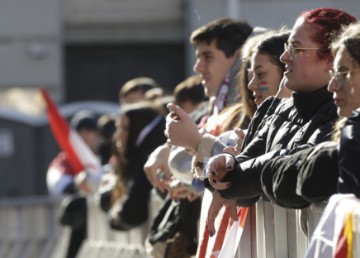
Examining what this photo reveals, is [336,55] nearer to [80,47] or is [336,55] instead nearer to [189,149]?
[189,149]

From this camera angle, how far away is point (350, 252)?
16.7 feet

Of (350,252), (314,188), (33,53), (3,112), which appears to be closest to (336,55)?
(314,188)

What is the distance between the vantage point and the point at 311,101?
21.4ft

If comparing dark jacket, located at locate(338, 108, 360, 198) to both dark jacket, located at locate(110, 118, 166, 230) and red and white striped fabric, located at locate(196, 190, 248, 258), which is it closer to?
red and white striped fabric, located at locate(196, 190, 248, 258)

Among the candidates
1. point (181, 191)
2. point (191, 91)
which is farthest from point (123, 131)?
point (181, 191)

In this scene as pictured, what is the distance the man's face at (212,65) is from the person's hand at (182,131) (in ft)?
4.08

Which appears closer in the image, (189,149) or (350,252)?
(350,252)

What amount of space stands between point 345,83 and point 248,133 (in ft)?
5.31

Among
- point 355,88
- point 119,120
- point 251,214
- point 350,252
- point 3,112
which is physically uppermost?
point 355,88

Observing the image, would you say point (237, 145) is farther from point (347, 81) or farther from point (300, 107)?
point (347, 81)

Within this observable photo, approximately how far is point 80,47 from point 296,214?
885 inches

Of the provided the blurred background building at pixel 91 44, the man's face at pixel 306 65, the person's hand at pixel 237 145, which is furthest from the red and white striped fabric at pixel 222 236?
the blurred background building at pixel 91 44

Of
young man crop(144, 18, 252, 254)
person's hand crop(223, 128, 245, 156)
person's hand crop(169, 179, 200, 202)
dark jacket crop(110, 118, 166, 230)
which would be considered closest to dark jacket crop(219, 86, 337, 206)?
person's hand crop(223, 128, 245, 156)

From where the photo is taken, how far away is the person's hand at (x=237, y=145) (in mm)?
7376
